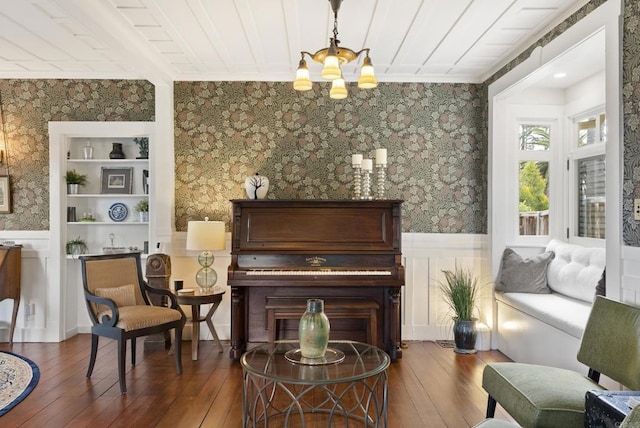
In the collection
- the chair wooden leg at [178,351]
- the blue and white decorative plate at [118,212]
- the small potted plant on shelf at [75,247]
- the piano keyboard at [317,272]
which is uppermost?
the blue and white decorative plate at [118,212]

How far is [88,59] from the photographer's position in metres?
4.05

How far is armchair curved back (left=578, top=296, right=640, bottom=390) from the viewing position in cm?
203

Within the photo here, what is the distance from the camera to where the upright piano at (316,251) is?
3873mm

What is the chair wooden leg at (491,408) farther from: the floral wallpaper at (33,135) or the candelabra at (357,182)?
the floral wallpaper at (33,135)

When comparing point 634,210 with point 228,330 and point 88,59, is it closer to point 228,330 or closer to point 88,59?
point 228,330

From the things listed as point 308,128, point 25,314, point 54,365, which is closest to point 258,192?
point 308,128

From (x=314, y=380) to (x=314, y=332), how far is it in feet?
1.02

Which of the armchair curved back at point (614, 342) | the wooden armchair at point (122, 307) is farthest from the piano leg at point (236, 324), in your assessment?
the armchair curved back at point (614, 342)

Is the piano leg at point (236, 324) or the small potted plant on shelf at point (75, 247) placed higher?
the small potted plant on shelf at point (75, 247)

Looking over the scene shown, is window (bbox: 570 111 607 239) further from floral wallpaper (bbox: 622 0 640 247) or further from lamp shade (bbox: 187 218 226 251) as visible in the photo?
lamp shade (bbox: 187 218 226 251)

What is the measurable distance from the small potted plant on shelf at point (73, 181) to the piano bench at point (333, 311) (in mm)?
2449

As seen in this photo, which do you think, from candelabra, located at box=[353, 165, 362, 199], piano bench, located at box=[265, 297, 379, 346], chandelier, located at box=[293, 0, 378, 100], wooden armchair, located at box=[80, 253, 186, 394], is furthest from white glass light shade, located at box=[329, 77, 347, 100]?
wooden armchair, located at box=[80, 253, 186, 394]

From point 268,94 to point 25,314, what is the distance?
3268mm

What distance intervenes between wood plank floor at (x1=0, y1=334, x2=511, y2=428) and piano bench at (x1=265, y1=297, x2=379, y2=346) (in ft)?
1.26
